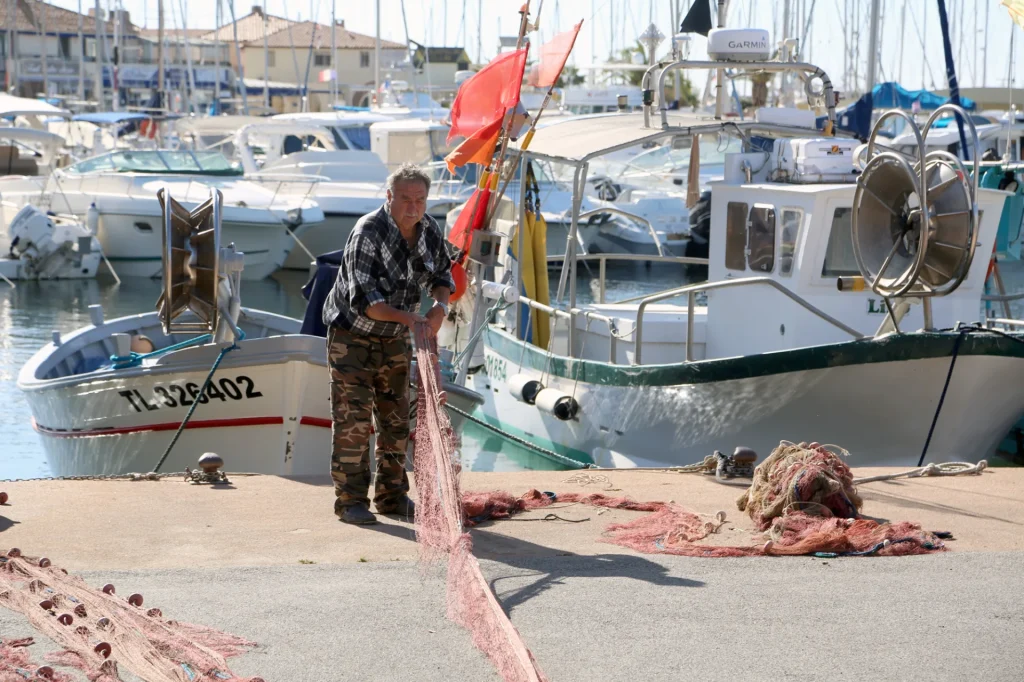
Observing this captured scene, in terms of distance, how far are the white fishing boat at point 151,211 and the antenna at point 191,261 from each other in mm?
18136

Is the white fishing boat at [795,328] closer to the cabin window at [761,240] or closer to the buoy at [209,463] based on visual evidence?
the cabin window at [761,240]

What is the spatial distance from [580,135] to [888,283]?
13.6 ft

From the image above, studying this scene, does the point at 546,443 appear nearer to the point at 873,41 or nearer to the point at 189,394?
the point at 189,394

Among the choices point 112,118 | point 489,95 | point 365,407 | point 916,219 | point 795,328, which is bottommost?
point 795,328

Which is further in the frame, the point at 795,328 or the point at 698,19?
the point at 698,19

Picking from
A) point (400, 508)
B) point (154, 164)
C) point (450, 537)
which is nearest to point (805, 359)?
point (400, 508)

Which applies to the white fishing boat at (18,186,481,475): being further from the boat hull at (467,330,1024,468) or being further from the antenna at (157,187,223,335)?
the boat hull at (467,330,1024,468)

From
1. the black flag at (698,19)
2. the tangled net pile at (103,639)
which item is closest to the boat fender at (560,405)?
the black flag at (698,19)

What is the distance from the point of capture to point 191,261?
8398 millimetres

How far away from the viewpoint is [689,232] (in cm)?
2964

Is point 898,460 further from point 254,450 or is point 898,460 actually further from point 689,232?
point 689,232

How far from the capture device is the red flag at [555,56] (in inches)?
400

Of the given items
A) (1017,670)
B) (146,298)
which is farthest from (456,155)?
(146,298)

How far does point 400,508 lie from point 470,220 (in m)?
4.96
